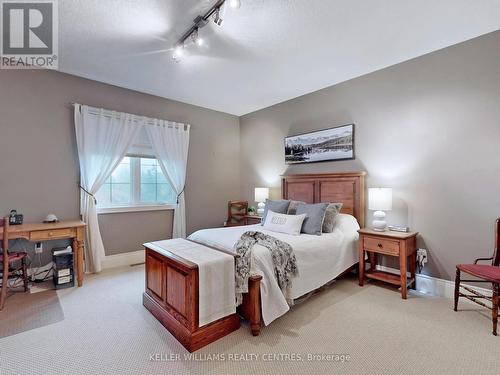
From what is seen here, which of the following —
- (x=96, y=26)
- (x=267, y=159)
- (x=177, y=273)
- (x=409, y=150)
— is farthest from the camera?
(x=267, y=159)

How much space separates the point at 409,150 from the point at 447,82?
2.67 feet

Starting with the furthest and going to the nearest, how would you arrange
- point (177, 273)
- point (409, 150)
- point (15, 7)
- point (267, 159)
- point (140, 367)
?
point (267, 159), point (409, 150), point (15, 7), point (177, 273), point (140, 367)

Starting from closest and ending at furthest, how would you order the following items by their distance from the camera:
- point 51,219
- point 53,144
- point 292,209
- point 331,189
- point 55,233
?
point 55,233 < point 51,219 < point 53,144 < point 292,209 < point 331,189

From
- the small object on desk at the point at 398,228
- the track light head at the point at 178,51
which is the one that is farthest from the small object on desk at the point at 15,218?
the small object on desk at the point at 398,228

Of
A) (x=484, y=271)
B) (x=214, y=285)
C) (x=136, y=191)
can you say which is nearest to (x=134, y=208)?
(x=136, y=191)

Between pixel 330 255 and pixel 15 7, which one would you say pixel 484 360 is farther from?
pixel 15 7

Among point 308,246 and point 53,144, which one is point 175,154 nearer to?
point 53,144

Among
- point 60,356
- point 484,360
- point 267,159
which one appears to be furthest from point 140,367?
point 267,159

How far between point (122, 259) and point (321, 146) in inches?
141

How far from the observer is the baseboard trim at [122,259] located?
3.75 metres

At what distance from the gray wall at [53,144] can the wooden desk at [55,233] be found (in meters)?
0.43

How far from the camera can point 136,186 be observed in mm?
4117

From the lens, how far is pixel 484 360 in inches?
69.5

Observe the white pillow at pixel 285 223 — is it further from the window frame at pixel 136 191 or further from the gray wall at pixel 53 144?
the window frame at pixel 136 191
